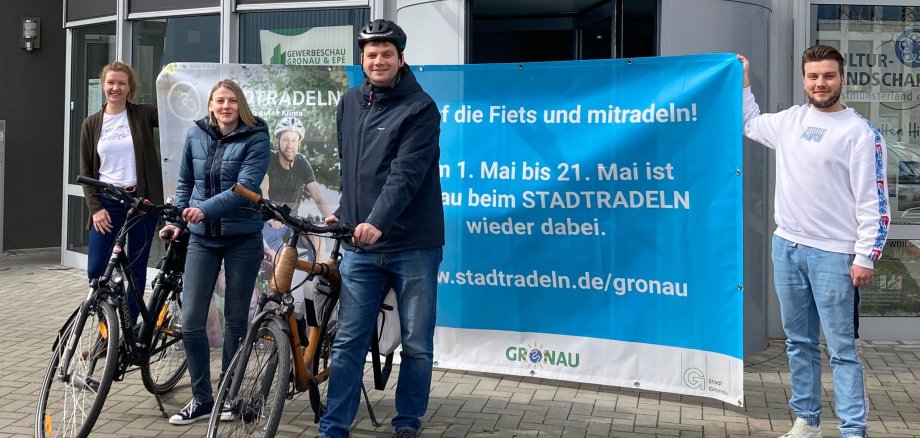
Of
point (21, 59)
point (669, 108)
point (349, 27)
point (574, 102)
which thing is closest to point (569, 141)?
point (574, 102)

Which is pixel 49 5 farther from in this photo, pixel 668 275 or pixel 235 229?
pixel 668 275

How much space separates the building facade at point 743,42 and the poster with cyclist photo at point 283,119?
1076 mm

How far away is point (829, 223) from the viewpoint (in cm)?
457

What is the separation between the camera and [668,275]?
5492mm

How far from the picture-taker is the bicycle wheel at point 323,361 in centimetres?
473

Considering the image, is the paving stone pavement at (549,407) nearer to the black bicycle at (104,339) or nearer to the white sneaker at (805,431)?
the white sneaker at (805,431)

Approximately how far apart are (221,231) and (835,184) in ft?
9.10

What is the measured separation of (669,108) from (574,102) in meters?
0.52

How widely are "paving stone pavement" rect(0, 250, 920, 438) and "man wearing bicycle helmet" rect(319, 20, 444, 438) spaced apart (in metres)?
0.56

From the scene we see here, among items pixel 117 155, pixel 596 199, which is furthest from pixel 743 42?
pixel 117 155

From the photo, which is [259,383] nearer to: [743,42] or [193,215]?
[193,215]

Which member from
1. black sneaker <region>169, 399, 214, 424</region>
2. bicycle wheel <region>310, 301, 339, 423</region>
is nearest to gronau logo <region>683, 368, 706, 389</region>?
bicycle wheel <region>310, 301, 339, 423</region>

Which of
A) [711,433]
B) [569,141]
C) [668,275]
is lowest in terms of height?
[711,433]

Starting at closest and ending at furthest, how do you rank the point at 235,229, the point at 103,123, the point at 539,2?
1. the point at 235,229
2. the point at 103,123
3. the point at 539,2
